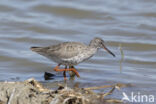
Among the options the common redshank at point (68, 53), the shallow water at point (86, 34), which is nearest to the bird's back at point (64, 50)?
→ the common redshank at point (68, 53)

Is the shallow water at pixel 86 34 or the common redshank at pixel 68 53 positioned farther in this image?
the shallow water at pixel 86 34

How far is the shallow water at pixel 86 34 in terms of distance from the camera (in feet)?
29.0

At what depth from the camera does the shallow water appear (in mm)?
8844

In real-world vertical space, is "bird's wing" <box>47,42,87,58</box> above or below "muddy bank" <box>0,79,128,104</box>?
above

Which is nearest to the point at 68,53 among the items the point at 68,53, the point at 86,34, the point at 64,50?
the point at 68,53

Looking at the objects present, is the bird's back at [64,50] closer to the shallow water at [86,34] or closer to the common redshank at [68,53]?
the common redshank at [68,53]

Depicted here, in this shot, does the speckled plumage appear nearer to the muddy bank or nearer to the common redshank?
the common redshank

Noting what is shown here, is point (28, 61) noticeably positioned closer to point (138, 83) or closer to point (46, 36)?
point (46, 36)

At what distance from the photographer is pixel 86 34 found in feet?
38.9

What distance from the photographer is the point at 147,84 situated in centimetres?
798

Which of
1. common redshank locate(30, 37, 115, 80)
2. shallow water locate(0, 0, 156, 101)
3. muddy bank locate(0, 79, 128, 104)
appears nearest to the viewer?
muddy bank locate(0, 79, 128, 104)

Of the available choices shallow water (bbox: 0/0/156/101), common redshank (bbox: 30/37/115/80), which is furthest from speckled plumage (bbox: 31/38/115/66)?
shallow water (bbox: 0/0/156/101)

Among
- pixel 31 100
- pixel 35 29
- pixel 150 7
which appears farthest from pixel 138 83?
pixel 150 7

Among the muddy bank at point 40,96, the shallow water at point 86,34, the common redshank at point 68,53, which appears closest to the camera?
the muddy bank at point 40,96
